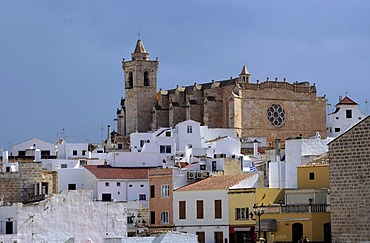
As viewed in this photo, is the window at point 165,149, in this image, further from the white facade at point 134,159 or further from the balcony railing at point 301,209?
the balcony railing at point 301,209

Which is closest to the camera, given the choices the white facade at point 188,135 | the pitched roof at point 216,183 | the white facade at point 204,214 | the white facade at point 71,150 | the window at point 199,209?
the white facade at point 204,214

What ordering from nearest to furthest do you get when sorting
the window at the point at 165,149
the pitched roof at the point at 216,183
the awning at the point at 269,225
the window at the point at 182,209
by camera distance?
the awning at the point at 269,225
the pitched roof at the point at 216,183
the window at the point at 182,209
the window at the point at 165,149

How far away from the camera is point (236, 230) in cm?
5225

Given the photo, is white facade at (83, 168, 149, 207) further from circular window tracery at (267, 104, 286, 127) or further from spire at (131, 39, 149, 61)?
spire at (131, 39, 149, 61)

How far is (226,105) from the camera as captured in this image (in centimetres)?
10150

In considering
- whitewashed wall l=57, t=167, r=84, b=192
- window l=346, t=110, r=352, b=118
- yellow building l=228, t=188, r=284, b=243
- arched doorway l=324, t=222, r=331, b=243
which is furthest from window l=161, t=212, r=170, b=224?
window l=346, t=110, r=352, b=118

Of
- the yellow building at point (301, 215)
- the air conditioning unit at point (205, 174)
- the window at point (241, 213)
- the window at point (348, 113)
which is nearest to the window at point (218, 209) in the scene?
the window at point (241, 213)

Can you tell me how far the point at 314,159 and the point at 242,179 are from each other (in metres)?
5.08

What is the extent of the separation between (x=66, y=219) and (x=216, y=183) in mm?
11179

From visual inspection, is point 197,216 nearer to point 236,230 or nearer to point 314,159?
point 236,230

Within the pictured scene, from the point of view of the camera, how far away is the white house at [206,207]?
5269 cm

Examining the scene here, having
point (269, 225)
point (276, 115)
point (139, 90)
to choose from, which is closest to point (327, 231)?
point (269, 225)

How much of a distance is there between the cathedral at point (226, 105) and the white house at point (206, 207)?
1641 inches

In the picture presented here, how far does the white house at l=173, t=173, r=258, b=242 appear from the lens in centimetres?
5269
